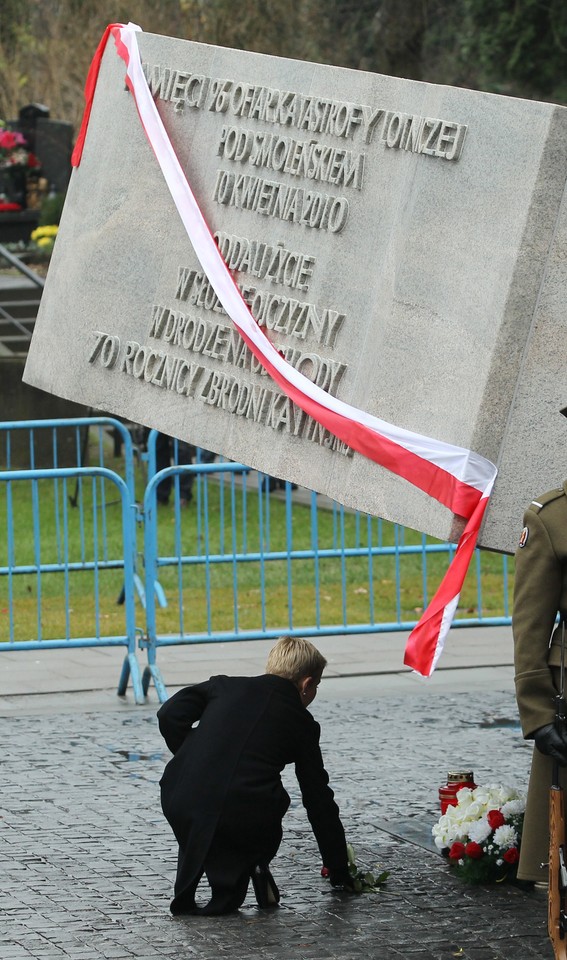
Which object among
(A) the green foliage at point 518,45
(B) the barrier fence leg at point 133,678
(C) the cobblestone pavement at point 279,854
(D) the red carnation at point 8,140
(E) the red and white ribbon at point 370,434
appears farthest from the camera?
(A) the green foliage at point 518,45

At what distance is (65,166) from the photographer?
27.6 meters

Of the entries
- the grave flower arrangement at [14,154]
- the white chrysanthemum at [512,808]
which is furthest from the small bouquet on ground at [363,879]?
the grave flower arrangement at [14,154]

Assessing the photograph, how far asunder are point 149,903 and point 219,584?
24.2 feet

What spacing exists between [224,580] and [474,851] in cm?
746

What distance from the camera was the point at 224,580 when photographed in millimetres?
13148

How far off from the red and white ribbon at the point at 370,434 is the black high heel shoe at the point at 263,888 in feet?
2.97

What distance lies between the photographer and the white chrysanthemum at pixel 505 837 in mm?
5762

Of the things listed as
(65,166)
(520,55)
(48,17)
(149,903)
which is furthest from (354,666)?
(48,17)

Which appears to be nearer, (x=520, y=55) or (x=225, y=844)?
(x=225, y=844)

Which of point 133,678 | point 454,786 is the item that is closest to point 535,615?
point 454,786

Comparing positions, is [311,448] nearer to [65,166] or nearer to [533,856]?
[533,856]

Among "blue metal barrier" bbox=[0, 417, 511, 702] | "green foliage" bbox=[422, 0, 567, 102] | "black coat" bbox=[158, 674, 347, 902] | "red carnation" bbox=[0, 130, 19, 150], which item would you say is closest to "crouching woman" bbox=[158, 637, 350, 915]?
"black coat" bbox=[158, 674, 347, 902]

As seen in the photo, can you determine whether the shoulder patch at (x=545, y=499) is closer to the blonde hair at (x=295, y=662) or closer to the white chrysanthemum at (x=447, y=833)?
the blonde hair at (x=295, y=662)

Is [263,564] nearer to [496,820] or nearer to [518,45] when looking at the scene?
[496,820]
